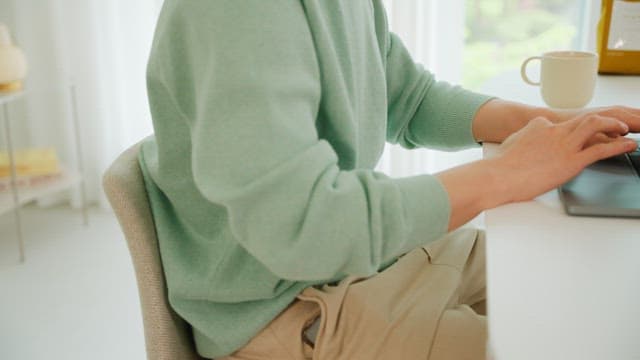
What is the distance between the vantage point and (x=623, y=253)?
2.24ft

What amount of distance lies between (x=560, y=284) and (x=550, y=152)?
25cm

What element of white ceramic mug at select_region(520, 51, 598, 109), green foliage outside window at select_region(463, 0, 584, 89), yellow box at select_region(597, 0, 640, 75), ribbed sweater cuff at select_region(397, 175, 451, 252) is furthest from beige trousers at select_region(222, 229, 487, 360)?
green foliage outside window at select_region(463, 0, 584, 89)

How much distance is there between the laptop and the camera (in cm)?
78

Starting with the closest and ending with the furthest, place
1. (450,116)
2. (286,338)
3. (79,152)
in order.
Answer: (286,338) → (450,116) → (79,152)

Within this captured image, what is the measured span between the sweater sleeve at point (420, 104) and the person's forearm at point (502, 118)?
0.04m

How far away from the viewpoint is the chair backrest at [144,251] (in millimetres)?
815

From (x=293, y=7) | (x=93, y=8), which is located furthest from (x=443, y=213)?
(x=93, y=8)

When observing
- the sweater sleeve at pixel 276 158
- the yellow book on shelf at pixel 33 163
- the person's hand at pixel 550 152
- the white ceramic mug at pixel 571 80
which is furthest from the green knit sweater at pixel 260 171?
the yellow book on shelf at pixel 33 163

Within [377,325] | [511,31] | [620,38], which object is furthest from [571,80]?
[511,31]

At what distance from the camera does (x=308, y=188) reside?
2.26 ft

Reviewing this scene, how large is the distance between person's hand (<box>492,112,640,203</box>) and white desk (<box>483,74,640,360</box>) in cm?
2

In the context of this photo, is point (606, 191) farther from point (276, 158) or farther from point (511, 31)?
point (511, 31)

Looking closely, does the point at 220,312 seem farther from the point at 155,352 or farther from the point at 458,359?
the point at 458,359

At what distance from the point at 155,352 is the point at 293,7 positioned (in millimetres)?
402
